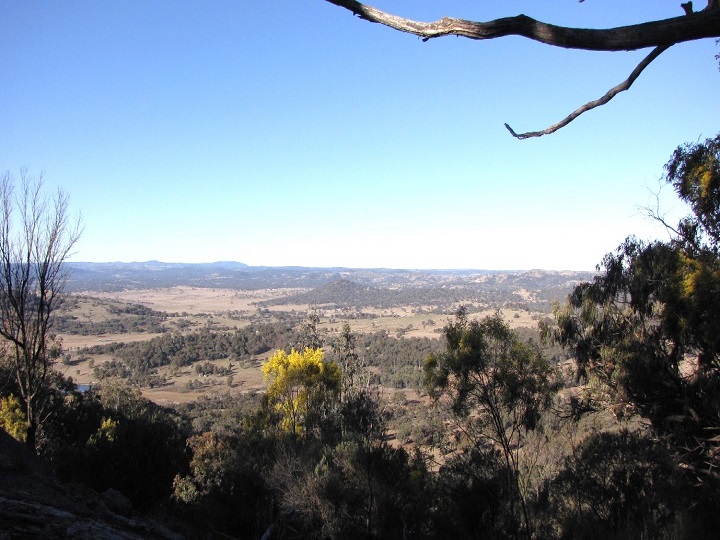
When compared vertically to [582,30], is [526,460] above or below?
below

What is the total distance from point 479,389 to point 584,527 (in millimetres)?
2931

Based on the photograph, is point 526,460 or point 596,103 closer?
point 596,103

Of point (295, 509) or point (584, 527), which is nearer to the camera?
point (584, 527)

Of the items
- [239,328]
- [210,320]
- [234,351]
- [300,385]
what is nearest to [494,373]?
[300,385]

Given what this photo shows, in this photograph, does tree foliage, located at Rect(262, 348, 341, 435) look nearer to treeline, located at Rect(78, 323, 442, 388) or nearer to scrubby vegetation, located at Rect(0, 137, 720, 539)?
scrubby vegetation, located at Rect(0, 137, 720, 539)

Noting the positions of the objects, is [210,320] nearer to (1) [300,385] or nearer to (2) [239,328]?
(2) [239,328]

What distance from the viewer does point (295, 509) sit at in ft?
28.0

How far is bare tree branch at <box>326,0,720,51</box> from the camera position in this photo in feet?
5.77

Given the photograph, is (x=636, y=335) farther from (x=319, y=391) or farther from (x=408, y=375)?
(x=408, y=375)

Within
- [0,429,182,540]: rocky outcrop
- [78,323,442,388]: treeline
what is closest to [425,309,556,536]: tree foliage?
[0,429,182,540]: rocky outcrop

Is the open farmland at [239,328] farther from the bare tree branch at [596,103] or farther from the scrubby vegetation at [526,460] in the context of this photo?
the bare tree branch at [596,103]

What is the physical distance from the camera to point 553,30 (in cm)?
195

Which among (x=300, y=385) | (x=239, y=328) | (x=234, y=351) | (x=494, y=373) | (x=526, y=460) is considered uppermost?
(x=494, y=373)

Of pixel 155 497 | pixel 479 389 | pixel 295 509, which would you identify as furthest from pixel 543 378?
pixel 155 497
